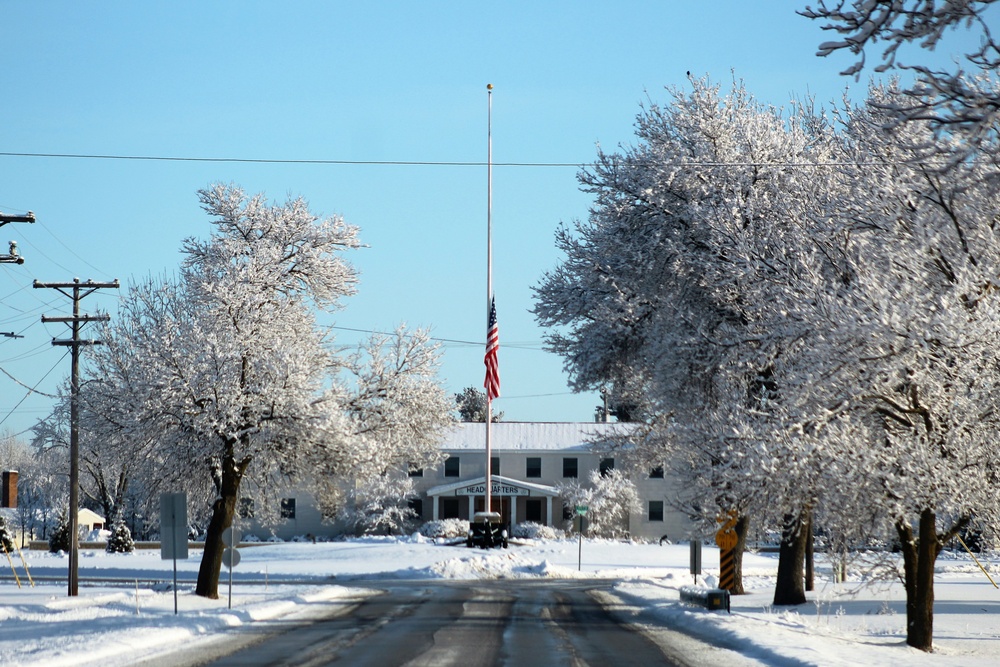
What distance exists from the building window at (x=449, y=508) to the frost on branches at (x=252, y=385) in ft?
159

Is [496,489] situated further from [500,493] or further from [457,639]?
[457,639]

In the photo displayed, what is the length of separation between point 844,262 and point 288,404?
14654 millimetres

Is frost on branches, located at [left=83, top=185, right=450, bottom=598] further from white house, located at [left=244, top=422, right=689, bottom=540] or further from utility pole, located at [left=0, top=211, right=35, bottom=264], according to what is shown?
white house, located at [left=244, top=422, right=689, bottom=540]

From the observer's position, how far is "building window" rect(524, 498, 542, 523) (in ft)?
262

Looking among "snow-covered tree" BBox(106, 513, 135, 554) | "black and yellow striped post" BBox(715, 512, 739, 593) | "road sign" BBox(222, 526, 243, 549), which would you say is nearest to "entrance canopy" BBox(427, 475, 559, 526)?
"snow-covered tree" BBox(106, 513, 135, 554)

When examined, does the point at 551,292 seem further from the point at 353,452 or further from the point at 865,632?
the point at 865,632

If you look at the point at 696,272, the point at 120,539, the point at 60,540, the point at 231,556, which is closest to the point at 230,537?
the point at 231,556

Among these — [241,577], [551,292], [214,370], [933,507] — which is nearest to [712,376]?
[551,292]

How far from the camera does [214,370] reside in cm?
2875

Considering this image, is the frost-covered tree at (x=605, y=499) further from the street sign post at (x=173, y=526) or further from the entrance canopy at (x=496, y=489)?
the street sign post at (x=173, y=526)

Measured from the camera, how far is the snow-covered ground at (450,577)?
57.8 feet

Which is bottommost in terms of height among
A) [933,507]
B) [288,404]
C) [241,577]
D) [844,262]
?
[241,577]

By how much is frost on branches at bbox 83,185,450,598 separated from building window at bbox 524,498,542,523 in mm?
48853

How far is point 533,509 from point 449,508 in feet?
19.4
